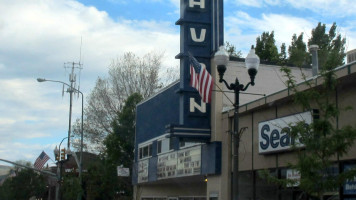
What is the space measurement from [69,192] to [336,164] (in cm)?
2951

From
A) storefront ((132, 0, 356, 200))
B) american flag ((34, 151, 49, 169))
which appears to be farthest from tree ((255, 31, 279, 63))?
american flag ((34, 151, 49, 169))

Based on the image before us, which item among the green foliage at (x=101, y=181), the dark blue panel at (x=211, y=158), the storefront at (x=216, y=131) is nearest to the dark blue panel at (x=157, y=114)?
the storefront at (x=216, y=131)

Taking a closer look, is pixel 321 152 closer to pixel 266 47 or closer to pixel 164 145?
pixel 164 145

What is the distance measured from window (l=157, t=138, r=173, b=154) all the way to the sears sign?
355 inches

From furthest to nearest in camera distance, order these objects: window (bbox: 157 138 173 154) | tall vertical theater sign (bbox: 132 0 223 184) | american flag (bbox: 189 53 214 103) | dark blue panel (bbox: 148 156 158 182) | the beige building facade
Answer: dark blue panel (bbox: 148 156 158 182)
window (bbox: 157 138 173 154)
tall vertical theater sign (bbox: 132 0 223 184)
american flag (bbox: 189 53 214 103)
the beige building facade

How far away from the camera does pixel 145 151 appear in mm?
30969

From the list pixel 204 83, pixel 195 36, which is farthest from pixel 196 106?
pixel 204 83

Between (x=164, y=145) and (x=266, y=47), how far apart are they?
23.0 meters

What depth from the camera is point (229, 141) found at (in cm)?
2067

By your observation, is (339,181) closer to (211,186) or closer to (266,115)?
(266,115)

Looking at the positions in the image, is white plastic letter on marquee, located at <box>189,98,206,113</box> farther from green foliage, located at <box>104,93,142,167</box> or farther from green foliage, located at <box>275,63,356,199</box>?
green foliage, located at <box>104,93,142,167</box>

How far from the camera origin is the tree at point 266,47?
1795 inches

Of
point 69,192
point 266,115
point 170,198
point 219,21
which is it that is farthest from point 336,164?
point 69,192

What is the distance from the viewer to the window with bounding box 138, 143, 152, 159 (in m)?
30.0
